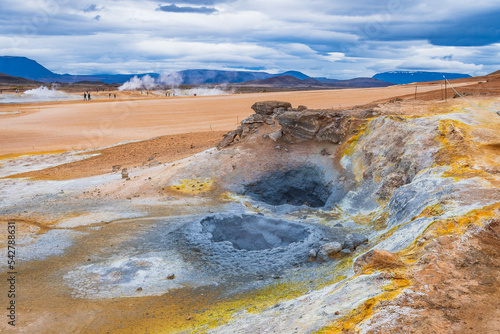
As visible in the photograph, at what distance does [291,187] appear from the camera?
1384 centimetres

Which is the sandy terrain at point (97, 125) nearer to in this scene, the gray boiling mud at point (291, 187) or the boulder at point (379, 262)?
the gray boiling mud at point (291, 187)

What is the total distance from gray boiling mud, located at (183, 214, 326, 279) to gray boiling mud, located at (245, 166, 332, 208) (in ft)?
9.84

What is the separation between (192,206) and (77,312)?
18.4 ft

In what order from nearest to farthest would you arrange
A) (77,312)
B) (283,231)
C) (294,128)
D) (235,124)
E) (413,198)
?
(77,312) → (413,198) → (283,231) → (294,128) → (235,124)

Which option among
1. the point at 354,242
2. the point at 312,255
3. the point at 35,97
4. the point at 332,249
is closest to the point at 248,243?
the point at 312,255

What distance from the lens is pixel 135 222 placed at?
35.2 feet

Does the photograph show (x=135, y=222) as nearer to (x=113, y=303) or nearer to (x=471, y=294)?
(x=113, y=303)

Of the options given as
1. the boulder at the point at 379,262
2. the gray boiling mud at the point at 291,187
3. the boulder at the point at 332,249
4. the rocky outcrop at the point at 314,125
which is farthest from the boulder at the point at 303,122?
the boulder at the point at 379,262

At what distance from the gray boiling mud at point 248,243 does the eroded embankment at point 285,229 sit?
0.13 feet

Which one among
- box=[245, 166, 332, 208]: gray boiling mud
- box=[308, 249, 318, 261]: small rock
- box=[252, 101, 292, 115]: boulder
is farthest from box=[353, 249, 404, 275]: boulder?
box=[252, 101, 292, 115]: boulder

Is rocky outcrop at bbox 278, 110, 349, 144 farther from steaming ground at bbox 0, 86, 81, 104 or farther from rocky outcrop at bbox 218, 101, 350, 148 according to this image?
steaming ground at bbox 0, 86, 81, 104

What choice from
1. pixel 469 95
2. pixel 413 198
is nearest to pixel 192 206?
pixel 413 198

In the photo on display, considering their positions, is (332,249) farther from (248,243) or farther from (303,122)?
(303,122)

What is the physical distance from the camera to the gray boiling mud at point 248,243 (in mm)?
8172
